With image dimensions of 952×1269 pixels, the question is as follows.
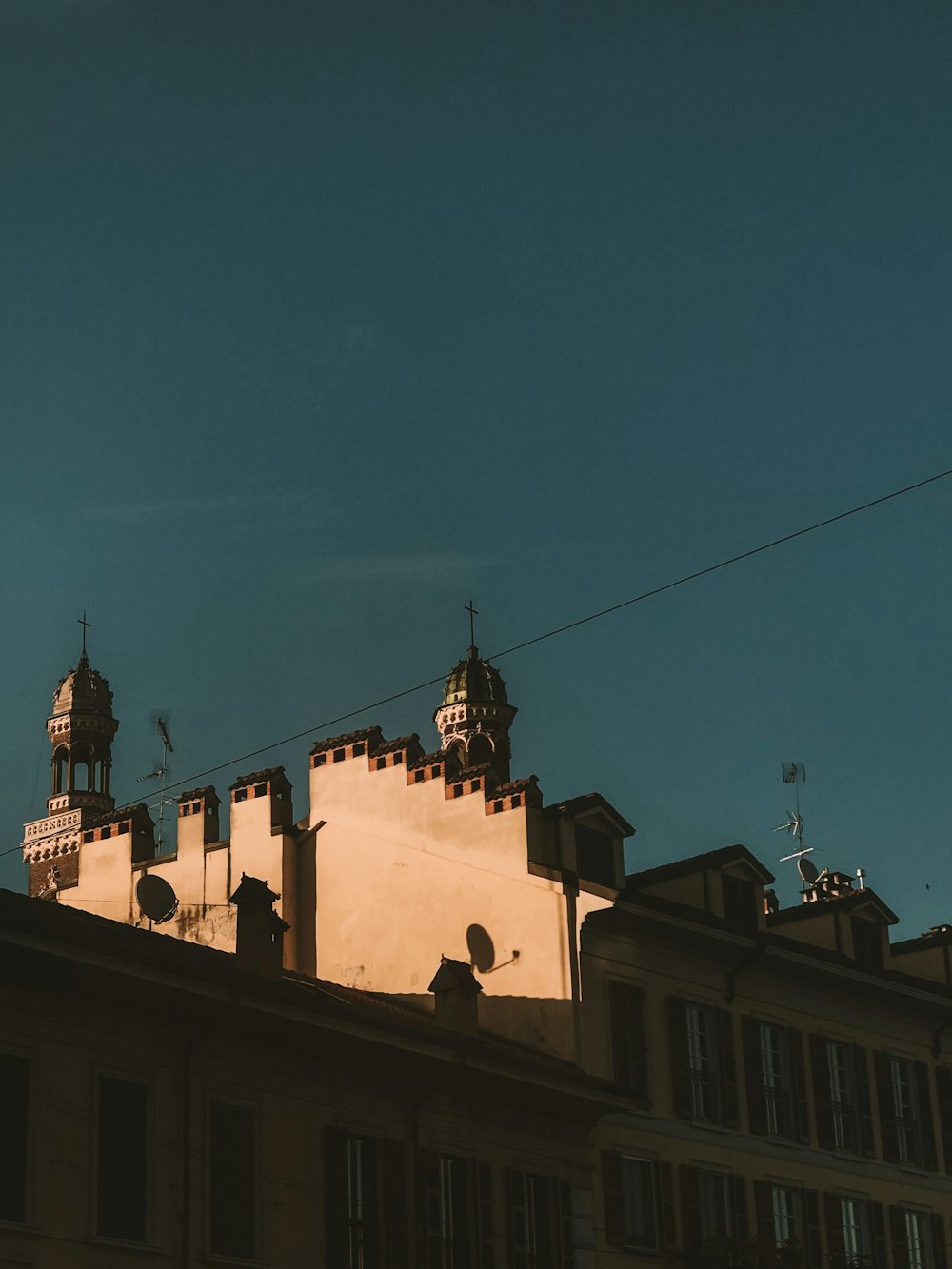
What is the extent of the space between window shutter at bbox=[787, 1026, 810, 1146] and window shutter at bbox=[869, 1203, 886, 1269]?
7.65 ft

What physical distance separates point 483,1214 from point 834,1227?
394 inches

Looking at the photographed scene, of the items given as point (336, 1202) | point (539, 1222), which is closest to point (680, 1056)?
point (539, 1222)

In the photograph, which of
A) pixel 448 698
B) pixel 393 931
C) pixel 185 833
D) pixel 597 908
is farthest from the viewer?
pixel 448 698

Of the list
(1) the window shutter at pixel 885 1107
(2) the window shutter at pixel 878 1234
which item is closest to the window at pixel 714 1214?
(2) the window shutter at pixel 878 1234

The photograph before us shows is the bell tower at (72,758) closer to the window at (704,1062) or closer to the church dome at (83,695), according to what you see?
the church dome at (83,695)

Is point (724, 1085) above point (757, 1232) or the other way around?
above

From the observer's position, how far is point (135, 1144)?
27922 mm

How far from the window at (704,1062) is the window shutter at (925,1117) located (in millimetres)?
6268

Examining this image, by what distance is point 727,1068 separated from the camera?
1550 inches

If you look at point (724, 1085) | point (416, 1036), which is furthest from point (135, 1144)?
point (724, 1085)

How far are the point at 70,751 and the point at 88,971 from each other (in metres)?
60.6

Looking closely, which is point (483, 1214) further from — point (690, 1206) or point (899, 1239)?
point (899, 1239)

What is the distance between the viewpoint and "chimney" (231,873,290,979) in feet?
104

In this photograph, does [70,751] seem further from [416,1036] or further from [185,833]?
[416,1036]
